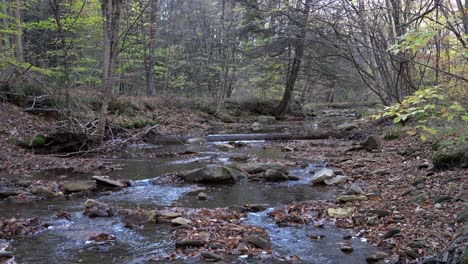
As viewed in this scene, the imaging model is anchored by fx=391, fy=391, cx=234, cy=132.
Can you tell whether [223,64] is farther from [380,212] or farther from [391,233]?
[391,233]

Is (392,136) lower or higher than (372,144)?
higher

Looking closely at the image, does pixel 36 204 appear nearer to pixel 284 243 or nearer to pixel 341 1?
pixel 284 243

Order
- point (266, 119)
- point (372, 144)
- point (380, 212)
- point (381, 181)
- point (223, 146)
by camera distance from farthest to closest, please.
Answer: point (266, 119) → point (223, 146) → point (372, 144) → point (381, 181) → point (380, 212)

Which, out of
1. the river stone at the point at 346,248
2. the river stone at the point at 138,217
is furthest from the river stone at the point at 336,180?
the river stone at the point at 138,217

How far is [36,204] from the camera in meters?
7.50

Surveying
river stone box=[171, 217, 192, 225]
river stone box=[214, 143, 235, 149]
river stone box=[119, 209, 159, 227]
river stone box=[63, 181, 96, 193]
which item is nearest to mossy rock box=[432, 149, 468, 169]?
river stone box=[171, 217, 192, 225]

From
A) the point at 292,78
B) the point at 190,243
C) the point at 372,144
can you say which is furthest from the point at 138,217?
the point at 292,78

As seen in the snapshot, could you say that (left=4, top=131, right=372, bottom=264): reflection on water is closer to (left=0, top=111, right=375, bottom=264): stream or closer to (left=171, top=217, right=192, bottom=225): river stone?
(left=0, top=111, right=375, bottom=264): stream

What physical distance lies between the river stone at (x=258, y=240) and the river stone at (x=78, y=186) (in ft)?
14.9

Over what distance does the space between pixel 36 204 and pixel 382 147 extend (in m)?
10.7

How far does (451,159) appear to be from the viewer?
27.2 ft

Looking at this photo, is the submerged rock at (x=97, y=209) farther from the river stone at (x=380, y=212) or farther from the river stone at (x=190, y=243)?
the river stone at (x=380, y=212)

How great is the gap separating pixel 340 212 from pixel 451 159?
3.23 m

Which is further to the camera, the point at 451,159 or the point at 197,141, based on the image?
the point at 197,141
